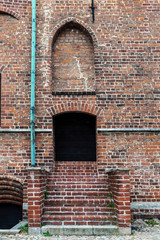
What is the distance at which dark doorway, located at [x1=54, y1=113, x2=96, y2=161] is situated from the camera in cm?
714

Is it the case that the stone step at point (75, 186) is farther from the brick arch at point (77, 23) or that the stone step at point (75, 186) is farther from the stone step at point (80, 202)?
the brick arch at point (77, 23)

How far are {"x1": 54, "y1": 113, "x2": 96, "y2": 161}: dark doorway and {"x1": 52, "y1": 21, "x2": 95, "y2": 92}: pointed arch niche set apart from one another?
862 millimetres

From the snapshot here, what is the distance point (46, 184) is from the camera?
20.4 ft

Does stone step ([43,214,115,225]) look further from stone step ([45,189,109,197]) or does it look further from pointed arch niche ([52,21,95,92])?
pointed arch niche ([52,21,95,92])

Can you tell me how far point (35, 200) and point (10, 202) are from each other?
6.10ft

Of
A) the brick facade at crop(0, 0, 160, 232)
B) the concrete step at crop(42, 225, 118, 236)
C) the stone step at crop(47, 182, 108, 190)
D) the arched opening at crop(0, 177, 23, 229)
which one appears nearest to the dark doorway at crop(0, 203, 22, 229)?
the arched opening at crop(0, 177, 23, 229)

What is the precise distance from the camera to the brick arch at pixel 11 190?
6.54 m

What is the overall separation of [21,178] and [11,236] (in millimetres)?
1799

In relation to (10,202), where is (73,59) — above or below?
above

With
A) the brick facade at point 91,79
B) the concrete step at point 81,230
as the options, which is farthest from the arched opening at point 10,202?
the concrete step at point 81,230

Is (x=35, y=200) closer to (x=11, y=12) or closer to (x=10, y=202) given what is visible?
(x=10, y=202)

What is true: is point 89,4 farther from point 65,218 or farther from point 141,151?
point 65,218

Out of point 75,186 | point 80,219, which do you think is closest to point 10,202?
point 75,186

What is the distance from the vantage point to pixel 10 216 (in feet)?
22.3
